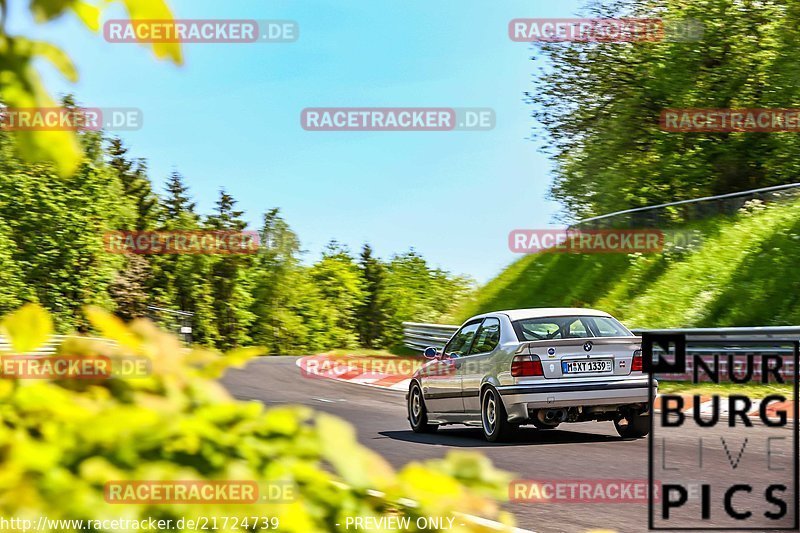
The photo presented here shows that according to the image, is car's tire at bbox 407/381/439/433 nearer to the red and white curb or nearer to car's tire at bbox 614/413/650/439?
car's tire at bbox 614/413/650/439

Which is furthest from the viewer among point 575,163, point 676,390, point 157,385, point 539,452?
point 575,163

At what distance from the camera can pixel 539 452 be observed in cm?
1080

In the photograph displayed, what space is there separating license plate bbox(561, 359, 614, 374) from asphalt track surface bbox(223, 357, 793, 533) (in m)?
0.84

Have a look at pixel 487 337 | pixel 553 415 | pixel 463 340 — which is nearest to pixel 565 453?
pixel 553 415

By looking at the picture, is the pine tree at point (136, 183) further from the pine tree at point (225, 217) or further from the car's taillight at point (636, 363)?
the car's taillight at point (636, 363)

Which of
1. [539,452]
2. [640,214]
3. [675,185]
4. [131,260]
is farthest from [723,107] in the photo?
[131,260]

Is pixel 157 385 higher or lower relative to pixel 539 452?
higher

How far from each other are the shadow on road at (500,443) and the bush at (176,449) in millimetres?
9513

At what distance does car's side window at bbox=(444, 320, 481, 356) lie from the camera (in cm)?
1303

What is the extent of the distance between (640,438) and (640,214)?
47.8 feet

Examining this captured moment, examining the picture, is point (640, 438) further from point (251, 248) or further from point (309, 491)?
point (251, 248)

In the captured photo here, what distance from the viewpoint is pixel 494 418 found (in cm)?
1178

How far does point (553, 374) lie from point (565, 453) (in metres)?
1.03

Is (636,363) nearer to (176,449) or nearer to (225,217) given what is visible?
(176,449)
